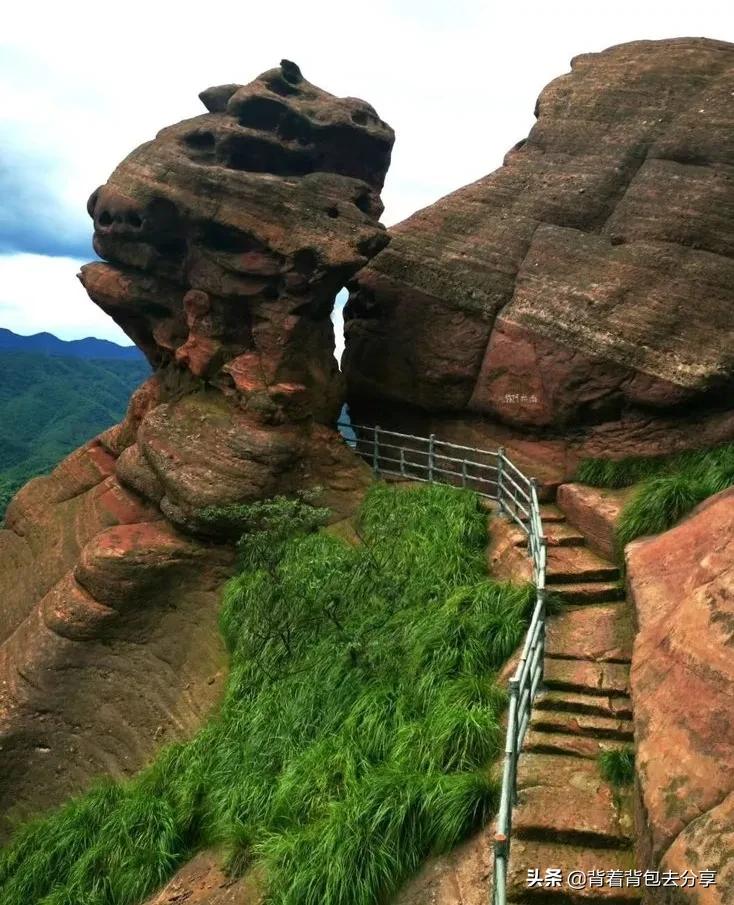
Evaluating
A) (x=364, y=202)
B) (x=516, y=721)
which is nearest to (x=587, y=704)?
(x=516, y=721)

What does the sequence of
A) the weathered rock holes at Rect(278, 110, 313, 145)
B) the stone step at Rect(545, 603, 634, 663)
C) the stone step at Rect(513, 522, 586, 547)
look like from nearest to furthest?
1. the stone step at Rect(545, 603, 634, 663)
2. the stone step at Rect(513, 522, 586, 547)
3. the weathered rock holes at Rect(278, 110, 313, 145)

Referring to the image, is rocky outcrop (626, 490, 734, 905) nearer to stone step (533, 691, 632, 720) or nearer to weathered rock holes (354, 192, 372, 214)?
stone step (533, 691, 632, 720)

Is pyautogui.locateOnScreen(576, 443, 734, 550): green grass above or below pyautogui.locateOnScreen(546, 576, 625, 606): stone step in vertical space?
above

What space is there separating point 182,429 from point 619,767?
10.00m

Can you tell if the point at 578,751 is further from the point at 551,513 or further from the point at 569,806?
the point at 551,513

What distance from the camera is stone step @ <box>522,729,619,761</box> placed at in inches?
285

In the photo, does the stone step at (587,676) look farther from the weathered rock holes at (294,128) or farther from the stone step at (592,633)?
the weathered rock holes at (294,128)

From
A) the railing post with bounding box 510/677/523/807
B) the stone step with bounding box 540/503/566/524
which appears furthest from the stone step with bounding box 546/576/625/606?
the railing post with bounding box 510/677/523/807

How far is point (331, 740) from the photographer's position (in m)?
8.65

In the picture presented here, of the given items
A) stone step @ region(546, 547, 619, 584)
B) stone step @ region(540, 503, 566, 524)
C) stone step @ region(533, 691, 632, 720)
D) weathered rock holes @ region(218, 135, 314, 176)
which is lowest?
stone step @ region(533, 691, 632, 720)

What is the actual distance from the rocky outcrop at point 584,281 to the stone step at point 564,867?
8.16m

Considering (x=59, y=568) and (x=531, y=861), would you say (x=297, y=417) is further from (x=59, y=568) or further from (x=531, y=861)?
(x=531, y=861)

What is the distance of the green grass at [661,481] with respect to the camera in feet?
33.4

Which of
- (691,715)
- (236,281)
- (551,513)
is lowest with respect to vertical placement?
(551,513)
